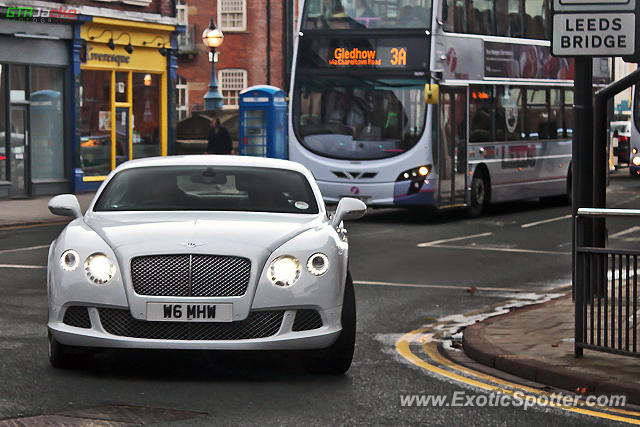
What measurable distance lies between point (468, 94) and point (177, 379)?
16871 mm

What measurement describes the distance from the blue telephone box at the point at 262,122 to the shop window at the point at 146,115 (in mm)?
2594

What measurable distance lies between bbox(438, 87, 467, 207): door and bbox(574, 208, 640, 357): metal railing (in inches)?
574

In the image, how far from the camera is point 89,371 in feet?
28.9

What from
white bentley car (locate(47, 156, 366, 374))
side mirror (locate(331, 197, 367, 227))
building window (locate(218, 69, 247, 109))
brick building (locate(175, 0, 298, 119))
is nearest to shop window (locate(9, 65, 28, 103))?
side mirror (locate(331, 197, 367, 227))

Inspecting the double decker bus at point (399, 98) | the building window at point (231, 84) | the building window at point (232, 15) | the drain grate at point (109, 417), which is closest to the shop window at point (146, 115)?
the double decker bus at point (399, 98)

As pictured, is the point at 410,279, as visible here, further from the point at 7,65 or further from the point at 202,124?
the point at 202,124

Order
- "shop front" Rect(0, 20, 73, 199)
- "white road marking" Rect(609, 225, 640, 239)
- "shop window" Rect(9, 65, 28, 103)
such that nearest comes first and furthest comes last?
"white road marking" Rect(609, 225, 640, 239) < "shop front" Rect(0, 20, 73, 199) < "shop window" Rect(9, 65, 28, 103)

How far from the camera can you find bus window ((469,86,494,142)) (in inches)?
982

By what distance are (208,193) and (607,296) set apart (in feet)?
9.90

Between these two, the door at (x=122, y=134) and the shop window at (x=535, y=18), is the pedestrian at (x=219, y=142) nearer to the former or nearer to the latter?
the door at (x=122, y=134)

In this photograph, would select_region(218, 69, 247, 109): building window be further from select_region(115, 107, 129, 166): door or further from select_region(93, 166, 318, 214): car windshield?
select_region(93, 166, 318, 214): car windshield

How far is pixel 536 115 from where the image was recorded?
89.7ft

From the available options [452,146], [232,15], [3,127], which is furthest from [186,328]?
[232,15]

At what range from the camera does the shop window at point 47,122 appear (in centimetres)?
3188
